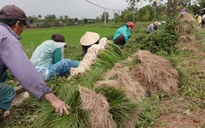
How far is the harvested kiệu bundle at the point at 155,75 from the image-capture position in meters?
3.57

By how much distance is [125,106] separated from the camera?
2.28 metres

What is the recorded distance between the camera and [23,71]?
72.7 inches

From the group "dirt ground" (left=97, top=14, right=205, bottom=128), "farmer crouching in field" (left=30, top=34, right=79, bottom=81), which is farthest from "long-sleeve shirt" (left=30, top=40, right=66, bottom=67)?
"dirt ground" (left=97, top=14, right=205, bottom=128)

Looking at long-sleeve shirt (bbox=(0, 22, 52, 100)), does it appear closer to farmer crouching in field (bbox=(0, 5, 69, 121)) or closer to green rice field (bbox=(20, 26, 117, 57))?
farmer crouching in field (bbox=(0, 5, 69, 121))

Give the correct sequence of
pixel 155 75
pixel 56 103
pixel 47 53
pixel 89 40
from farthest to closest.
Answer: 1. pixel 89 40
2. pixel 47 53
3. pixel 155 75
4. pixel 56 103

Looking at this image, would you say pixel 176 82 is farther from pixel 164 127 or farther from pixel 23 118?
pixel 23 118

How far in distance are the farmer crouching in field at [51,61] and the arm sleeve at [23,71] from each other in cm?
188

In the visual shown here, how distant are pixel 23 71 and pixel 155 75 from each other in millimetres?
2319

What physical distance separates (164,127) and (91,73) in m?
1.05

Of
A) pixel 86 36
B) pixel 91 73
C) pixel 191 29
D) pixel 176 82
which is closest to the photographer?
pixel 91 73

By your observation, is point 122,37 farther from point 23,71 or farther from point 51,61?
point 23,71

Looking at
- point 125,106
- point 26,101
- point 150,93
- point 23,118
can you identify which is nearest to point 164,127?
point 125,106

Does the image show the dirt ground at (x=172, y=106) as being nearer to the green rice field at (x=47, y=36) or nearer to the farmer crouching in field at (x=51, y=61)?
the farmer crouching in field at (x=51, y=61)

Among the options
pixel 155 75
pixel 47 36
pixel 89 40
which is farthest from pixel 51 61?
pixel 47 36
